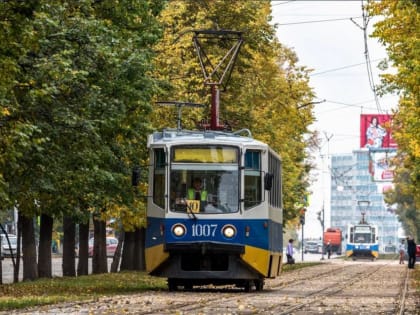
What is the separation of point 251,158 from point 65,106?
4359mm

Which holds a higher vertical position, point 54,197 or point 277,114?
point 277,114

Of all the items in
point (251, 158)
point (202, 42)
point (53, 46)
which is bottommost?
point (251, 158)

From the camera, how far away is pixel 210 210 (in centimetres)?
2869

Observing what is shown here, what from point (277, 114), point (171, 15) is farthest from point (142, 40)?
point (277, 114)

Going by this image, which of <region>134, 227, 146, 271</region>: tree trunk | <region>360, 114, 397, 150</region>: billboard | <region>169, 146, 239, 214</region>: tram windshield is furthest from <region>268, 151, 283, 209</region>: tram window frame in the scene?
<region>360, 114, 397, 150</region>: billboard

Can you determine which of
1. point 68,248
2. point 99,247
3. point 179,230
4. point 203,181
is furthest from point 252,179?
point 99,247

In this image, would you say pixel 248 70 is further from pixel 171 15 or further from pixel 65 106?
pixel 65 106

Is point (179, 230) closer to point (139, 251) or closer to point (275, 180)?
point (275, 180)

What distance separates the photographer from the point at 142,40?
108 ft

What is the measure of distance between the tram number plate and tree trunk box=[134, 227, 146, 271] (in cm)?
2053

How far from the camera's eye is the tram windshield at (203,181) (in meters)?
28.7

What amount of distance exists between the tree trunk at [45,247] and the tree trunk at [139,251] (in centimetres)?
1009

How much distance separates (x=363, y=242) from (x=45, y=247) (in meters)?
67.4

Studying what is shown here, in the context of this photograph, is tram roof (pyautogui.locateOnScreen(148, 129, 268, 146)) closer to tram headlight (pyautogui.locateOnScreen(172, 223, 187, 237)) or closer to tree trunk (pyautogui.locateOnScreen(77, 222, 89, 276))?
tram headlight (pyautogui.locateOnScreen(172, 223, 187, 237))
